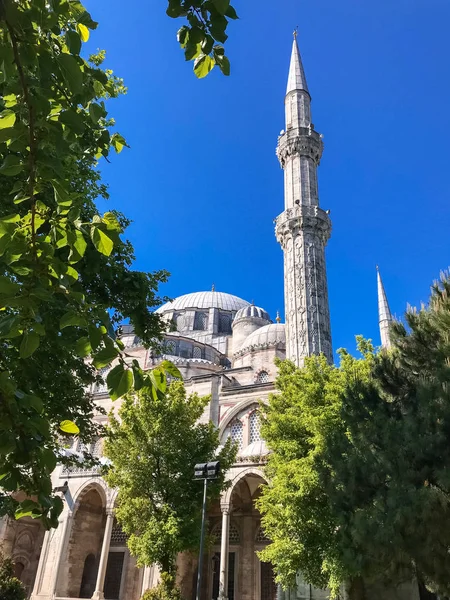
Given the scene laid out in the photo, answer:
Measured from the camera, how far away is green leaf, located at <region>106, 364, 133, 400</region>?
1.75 metres

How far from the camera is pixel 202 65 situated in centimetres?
208

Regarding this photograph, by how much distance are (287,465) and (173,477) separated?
4098mm

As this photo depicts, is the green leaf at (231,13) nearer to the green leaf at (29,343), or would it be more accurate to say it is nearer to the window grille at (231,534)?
the green leaf at (29,343)

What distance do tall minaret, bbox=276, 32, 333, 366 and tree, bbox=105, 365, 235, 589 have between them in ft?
28.2

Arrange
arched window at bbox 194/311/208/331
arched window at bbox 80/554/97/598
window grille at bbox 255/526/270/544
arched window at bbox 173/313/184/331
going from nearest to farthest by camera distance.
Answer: window grille at bbox 255/526/270/544 < arched window at bbox 80/554/97/598 < arched window at bbox 194/311/208/331 < arched window at bbox 173/313/184/331

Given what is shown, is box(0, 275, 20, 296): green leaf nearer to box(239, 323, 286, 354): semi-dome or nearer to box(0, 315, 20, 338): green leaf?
box(0, 315, 20, 338): green leaf

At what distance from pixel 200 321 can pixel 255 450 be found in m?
22.2

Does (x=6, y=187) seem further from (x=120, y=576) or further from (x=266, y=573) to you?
(x=120, y=576)

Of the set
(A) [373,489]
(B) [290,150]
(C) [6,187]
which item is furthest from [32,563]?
(B) [290,150]

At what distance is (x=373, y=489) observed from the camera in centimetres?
882

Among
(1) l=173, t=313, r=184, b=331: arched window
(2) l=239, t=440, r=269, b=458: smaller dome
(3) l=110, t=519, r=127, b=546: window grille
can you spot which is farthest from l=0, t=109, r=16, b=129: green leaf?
(1) l=173, t=313, r=184, b=331: arched window

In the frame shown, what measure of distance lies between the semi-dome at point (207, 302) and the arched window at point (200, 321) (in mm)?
1162

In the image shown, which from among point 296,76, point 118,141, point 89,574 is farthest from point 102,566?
point 296,76

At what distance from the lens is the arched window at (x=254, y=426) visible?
23.1 metres
